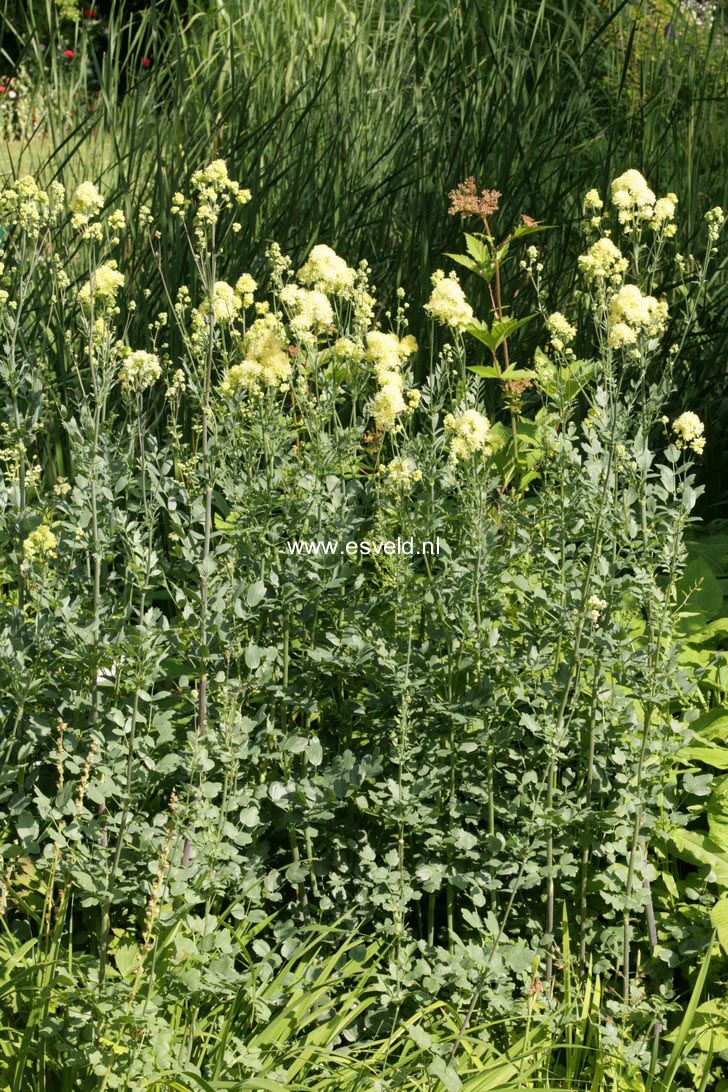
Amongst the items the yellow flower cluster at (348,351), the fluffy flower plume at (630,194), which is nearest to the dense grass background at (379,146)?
the yellow flower cluster at (348,351)

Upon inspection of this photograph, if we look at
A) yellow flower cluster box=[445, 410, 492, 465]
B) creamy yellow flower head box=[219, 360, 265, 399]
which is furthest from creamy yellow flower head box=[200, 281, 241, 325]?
yellow flower cluster box=[445, 410, 492, 465]

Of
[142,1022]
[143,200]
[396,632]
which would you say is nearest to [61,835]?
[142,1022]

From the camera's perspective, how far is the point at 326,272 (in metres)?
2.40

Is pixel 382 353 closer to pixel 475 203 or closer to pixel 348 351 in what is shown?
pixel 348 351

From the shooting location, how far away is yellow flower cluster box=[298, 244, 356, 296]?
7.88ft

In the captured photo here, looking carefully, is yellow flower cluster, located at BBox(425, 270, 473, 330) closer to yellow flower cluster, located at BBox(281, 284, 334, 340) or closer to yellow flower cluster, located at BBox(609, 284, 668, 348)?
yellow flower cluster, located at BBox(281, 284, 334, 340)

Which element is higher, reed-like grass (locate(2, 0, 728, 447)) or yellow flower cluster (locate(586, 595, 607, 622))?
reed-like grass (locate(2, 0, 728, 447))

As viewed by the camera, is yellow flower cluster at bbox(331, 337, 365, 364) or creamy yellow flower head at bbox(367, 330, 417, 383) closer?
creamy yellow flower head at bbox(367, 330, 417, 383)

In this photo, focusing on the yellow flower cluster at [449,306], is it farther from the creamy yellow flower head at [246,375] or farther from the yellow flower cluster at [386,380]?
the creamy yellow flower head at [246,375]

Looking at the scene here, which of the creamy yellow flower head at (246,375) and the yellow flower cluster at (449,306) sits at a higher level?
the yellow flower cluster at (449,306)

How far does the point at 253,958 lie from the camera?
239 cm

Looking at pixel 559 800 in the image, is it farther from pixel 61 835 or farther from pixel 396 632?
pixel 61 835

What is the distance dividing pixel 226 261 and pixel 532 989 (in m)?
2.58

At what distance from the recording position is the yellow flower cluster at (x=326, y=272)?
2402mm
